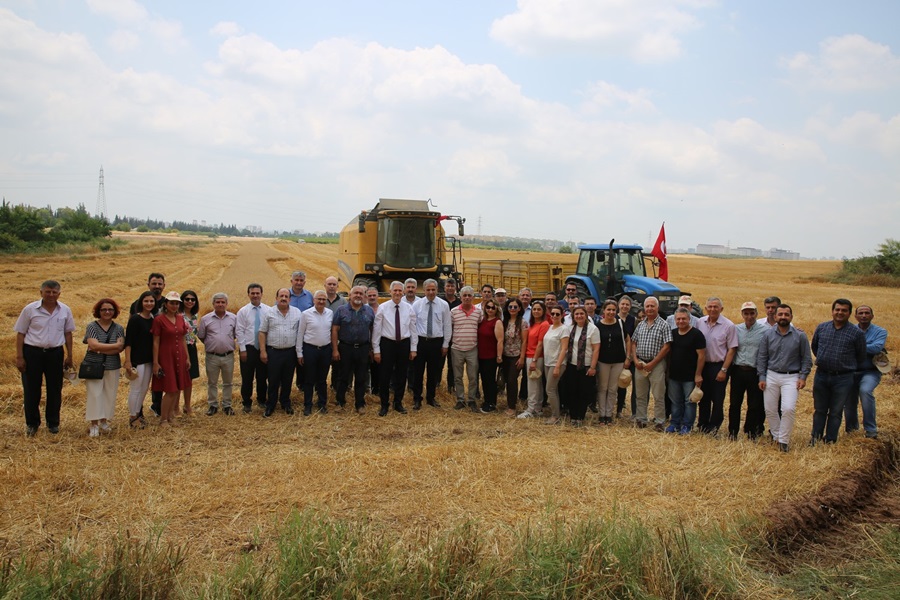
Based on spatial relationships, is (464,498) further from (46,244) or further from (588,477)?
(46,244)

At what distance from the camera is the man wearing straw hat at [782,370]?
6.92m

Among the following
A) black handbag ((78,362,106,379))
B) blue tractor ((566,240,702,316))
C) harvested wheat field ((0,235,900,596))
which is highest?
blue tractor ((566,240,702,316))

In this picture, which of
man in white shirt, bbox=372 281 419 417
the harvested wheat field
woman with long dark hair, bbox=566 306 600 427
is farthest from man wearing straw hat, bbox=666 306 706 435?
man in white shirt, bbox=372 281 419 417

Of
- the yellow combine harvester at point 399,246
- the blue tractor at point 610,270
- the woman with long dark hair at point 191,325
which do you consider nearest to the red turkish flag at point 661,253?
the blue tractor at point 610,270

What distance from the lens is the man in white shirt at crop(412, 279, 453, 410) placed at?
8.95m

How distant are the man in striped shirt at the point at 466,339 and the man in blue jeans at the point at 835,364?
404 cm

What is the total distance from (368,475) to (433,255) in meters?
9.77

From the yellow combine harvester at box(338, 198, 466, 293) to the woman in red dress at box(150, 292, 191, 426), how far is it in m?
7.12

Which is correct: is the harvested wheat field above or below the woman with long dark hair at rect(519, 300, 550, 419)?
below

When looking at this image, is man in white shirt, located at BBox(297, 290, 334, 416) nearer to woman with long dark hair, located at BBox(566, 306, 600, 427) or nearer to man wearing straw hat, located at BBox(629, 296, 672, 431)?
woman with long dark hair, located at BBox(566, 306, 600, 427)

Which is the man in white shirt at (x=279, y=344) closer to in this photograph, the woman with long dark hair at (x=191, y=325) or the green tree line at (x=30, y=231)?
the woman with long dark hair at (x=191, y=325)

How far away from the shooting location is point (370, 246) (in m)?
15.4

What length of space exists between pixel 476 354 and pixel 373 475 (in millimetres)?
3378

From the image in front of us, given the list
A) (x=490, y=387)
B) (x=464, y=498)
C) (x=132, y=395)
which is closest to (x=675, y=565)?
(x=464, y=498)
